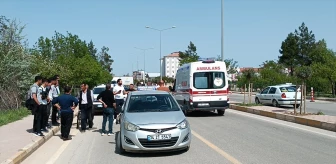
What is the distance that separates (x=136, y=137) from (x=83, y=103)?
516 centimetres

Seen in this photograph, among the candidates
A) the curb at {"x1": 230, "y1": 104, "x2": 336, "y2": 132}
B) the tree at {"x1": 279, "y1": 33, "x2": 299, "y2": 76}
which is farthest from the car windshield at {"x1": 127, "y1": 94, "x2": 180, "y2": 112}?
the tree at {"x1": 279, "y1": 33, "x2": 299, "y2": 76}

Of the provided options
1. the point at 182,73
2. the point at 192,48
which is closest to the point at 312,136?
the point at 182,73

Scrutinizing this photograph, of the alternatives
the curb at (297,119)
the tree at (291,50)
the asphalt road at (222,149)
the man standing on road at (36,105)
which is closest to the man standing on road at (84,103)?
the asphalt road at (222,149)

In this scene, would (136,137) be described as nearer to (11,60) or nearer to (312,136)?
(312,136)

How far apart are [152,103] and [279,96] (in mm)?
15366

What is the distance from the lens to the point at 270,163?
7.27 metres

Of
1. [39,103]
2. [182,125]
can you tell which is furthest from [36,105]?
[182,125]

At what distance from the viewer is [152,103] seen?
9.55 meters

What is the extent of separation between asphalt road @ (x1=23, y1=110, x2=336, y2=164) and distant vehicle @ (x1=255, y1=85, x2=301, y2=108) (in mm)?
10217

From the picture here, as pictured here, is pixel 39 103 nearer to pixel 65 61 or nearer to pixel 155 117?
pixel 155 117

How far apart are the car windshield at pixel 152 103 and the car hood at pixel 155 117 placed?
43cm

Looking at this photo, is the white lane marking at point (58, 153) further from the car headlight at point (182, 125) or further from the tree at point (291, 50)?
the tree at point (291, 50)

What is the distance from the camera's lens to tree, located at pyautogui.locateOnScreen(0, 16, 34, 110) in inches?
763

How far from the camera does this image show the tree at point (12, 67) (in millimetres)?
19375
